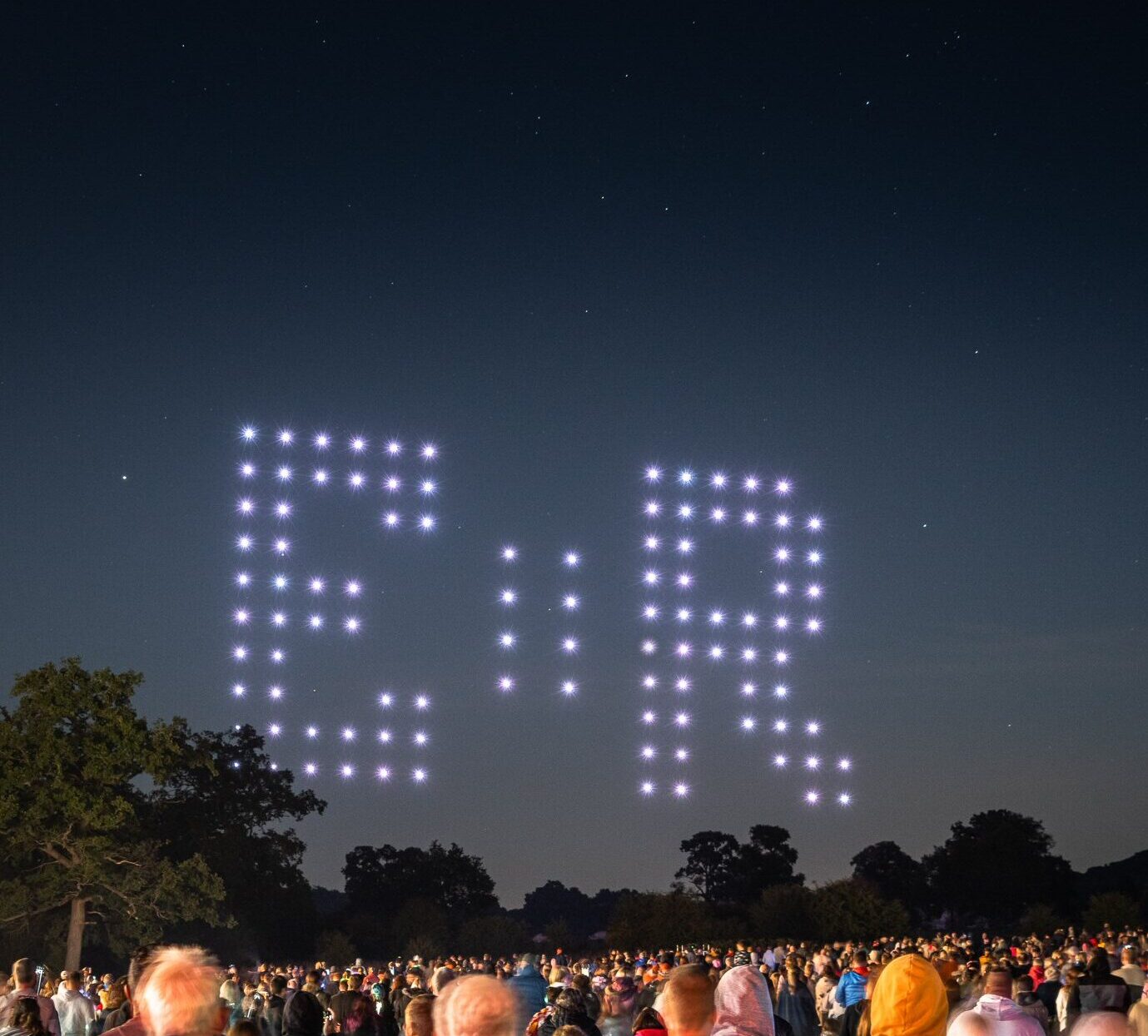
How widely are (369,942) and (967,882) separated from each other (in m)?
49.1

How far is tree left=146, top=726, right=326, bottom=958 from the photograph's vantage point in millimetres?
53406

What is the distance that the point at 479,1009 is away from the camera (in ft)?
12.6

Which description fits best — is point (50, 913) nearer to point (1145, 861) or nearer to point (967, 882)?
point (967, 882)

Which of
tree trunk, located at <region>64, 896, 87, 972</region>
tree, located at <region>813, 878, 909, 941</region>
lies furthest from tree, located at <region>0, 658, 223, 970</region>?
tree, located at <region>813, 878, 909, 941</region>

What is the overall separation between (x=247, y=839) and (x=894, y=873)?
6350cm

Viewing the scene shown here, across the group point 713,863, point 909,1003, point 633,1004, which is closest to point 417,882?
point 713,863

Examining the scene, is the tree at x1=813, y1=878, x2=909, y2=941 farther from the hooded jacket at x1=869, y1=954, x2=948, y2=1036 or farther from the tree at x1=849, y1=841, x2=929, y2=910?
the hooded jacket at x1=869, y1=954, x2=948, y2=1036

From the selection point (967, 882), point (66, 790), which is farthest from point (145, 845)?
point (967, 882)

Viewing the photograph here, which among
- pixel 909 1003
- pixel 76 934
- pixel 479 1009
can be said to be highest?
pixel 76 934

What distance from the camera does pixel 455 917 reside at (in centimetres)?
7831

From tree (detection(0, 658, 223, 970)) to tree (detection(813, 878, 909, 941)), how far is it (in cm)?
2973

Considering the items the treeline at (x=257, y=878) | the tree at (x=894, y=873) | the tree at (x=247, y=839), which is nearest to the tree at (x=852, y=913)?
the treeline at (x=257, y=878)

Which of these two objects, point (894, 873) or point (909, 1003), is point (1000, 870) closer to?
point (894, 873)

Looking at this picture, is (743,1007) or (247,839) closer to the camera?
(743,1007)
